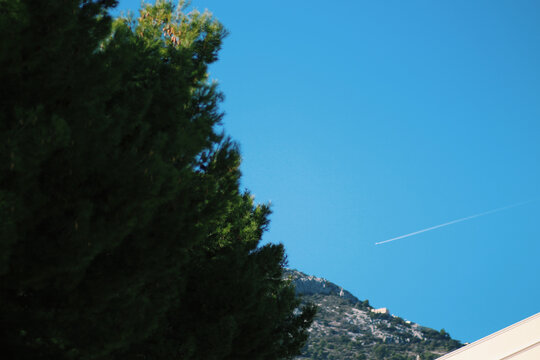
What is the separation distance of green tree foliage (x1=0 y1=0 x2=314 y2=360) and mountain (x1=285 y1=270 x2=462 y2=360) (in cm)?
2691

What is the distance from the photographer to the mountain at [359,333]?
33688mm

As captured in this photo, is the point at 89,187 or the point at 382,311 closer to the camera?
the point at 89,187

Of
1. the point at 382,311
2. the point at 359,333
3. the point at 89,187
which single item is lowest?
the point at 89,187

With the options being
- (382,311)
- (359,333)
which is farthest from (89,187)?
(382,311)

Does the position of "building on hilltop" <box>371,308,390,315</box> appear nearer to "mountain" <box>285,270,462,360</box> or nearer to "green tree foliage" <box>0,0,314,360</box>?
"mountain" <box>285,270,462,360</box>

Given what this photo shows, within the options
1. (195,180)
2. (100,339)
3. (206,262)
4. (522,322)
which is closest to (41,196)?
(100,339)

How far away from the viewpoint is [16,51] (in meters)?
4.64

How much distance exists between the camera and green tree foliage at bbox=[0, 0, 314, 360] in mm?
4492

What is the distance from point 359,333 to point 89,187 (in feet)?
115

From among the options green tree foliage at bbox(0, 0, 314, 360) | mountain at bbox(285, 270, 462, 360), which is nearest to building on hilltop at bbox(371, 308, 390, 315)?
mountain at bbox(285, 270, 462, 360)

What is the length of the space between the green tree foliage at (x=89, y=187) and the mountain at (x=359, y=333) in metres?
26.9

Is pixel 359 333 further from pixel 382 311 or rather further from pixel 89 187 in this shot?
pixel 89 187

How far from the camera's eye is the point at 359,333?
122ft

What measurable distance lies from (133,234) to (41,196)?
50.2 inches
